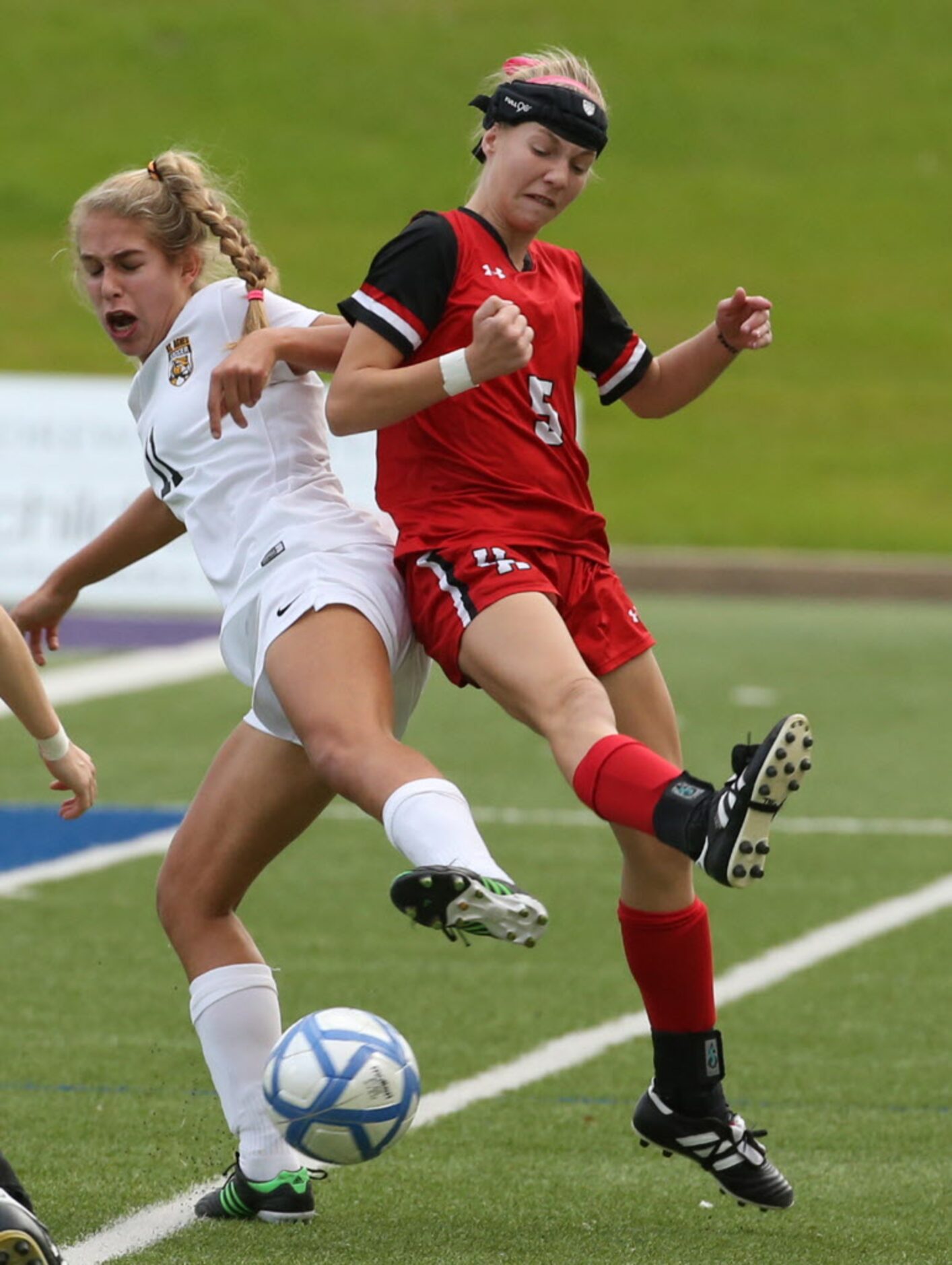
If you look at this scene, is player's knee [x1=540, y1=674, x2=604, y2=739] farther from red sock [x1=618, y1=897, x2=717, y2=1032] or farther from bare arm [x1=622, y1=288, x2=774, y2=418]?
bare arm [x1=622, y1=288, x2=774, y2=418]

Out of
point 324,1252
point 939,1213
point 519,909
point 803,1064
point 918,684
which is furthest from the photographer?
point 918,684

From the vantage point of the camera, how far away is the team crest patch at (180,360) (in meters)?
4.95

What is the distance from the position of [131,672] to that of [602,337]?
8926 mm

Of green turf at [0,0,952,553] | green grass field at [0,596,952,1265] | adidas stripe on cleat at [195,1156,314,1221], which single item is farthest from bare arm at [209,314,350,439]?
green turf at [0,0,952,553]

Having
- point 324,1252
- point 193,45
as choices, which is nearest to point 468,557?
point 324,1252

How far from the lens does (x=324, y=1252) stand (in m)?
4.62

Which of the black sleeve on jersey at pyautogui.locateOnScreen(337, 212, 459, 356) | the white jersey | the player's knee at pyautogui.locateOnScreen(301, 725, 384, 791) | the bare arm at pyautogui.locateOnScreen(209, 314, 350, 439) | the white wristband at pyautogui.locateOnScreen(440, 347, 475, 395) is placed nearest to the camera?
the player's knee at pyautogui.locateOnScreen(301, 725, 384, 791)

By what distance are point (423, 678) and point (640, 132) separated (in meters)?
34.6

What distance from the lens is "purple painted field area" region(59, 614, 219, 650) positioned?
49.5 ft

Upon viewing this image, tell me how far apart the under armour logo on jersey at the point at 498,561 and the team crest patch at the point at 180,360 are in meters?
0.75

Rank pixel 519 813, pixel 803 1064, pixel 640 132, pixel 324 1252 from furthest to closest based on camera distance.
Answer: pixel 640 132 < pixel 519 813 < pixel 803 1064 < pixel 324 1252

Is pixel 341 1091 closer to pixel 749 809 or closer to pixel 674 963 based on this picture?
pixel 749 809

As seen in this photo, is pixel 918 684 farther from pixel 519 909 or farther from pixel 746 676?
pixel 519 909

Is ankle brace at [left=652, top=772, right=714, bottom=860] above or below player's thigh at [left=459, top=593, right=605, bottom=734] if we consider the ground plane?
below
